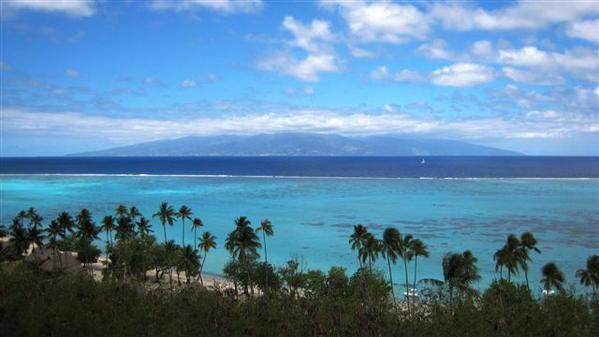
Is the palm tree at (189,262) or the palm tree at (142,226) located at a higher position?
the palm tree at (142,226)

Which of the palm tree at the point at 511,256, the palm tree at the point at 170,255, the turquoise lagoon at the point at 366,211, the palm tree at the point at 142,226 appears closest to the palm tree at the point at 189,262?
the palm tree at the point at 170,255

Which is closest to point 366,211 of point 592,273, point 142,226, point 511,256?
point 142,226

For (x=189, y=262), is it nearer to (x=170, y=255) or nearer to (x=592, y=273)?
(x=170, y=255)

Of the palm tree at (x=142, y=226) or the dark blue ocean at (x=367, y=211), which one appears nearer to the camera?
the palm tree at (x=142, y=226)

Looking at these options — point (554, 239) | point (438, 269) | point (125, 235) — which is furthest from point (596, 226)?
point (125, 235)

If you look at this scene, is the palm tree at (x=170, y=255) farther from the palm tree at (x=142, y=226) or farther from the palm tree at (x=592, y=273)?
the palm tree at (x=592, y=273)

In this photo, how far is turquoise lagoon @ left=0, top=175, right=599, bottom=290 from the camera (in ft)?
216

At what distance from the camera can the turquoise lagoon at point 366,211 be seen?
216 ft

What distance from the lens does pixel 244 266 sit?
50.7 m

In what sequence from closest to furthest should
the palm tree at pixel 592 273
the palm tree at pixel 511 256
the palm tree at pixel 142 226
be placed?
1. the palm tree at pixel 592 273
2. the palm tree at pixel 511 256
3. the palm tree at pixel 142 226

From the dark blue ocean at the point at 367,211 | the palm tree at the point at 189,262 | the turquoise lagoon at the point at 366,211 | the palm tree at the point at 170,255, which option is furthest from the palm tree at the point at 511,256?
the palm tree at the point at 170,255

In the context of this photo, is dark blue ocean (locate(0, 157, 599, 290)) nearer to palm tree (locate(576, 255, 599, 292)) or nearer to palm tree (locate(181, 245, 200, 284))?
palm tree (locate(576, 255, 599, 292))

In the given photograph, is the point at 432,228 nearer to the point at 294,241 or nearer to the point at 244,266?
the point at 294,241

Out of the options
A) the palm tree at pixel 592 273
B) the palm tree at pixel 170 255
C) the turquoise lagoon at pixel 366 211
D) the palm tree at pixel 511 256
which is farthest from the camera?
the turquoise lagoon at pixel 366 211
